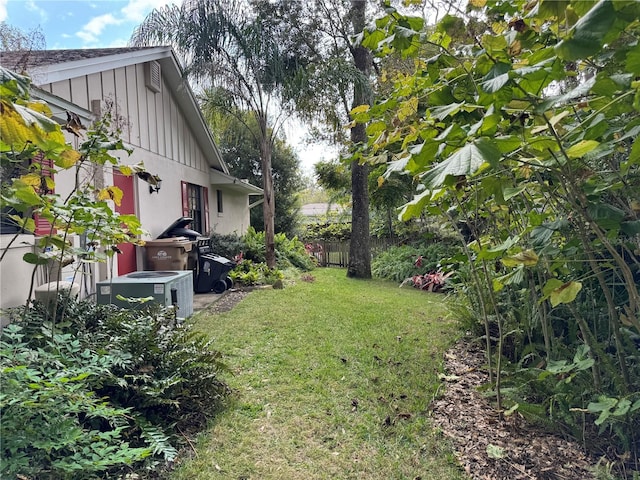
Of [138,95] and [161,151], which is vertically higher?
[138,95]

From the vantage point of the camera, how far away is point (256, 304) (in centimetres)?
648

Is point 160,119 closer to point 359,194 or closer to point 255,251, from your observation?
point 255,251

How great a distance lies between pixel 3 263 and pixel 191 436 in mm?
2938

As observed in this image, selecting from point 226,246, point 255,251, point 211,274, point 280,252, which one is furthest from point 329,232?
point 211,274

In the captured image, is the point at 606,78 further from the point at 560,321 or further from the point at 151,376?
the point at 151,376

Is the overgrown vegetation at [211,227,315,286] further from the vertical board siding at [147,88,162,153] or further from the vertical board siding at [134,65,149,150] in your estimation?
the vertical board siding at [134,65,149,150]

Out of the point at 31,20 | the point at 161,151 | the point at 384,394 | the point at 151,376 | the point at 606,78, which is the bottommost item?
the point at 384,394

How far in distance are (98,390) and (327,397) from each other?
1733mm

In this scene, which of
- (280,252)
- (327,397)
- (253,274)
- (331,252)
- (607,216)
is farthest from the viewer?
(331,252)

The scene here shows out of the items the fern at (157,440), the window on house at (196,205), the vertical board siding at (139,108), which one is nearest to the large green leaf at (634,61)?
the fern at (157,440)

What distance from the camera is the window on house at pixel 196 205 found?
30.8ft

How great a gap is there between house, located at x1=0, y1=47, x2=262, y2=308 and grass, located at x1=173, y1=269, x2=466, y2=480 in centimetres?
199

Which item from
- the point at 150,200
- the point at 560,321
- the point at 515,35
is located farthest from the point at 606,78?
the point at 150,200

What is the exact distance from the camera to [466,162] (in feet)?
3.93
